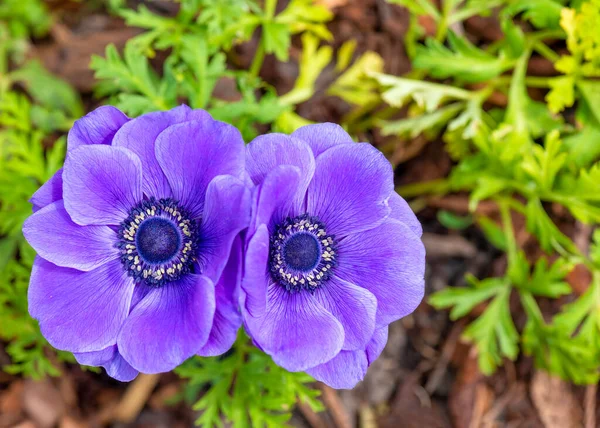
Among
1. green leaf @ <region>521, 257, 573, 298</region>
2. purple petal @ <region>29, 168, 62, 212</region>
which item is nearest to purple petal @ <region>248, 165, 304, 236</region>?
purple petal @ <region>29, 168, 62, 212</region>

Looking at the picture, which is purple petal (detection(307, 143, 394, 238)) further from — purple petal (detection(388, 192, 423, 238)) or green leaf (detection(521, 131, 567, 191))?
green leaf (detection(521, 131, 567, 191))

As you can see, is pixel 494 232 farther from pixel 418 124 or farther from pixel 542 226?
pixel 418 124

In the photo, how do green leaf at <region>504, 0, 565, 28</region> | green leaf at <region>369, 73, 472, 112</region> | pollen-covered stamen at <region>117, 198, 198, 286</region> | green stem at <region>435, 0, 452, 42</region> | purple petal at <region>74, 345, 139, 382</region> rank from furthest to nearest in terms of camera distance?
green stem at <region>435, 0, 452, 42</region> → green leaf at <region>369, 73, 472, 112</region> → green leaf at <region>504, 0, 565, 28</region> → pollen-covered stamen at <region>117, 198, 198, 286</region> → purple petal at <region>74, 345, 139, 382</region>

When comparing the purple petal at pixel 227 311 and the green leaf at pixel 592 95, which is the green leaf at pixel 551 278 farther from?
the purple petal at pixel 227 311

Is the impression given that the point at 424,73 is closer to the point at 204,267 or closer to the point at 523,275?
the point at 523,275

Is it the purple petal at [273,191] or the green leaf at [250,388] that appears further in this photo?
the green leaf at [250,388]

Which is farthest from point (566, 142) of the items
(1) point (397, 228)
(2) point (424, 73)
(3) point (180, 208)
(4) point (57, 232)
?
(4) point (57, 232)

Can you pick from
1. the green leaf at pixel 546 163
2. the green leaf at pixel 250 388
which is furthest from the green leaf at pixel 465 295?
the green leaf at pixel 250 388
